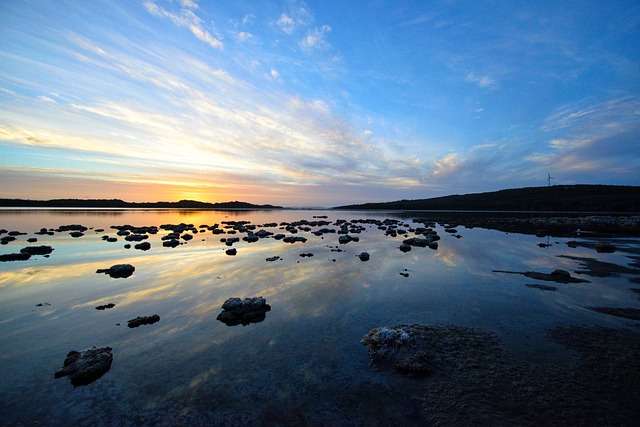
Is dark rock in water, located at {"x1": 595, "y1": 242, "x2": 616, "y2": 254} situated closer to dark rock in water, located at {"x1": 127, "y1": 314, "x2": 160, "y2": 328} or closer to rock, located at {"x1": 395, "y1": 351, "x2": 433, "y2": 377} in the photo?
rock, located at {"x1": 395, "y1": 351, "x2": 433, "y2": 377}

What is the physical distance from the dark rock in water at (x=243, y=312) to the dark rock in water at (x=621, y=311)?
1670cm

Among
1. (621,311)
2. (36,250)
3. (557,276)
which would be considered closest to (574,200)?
(557,276)

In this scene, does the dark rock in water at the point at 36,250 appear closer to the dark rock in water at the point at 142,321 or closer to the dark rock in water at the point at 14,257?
the dark rock in water at the point at 14,257

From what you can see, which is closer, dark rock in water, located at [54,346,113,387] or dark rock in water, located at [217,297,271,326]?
dark rock in water, located at [54,346,113,387]

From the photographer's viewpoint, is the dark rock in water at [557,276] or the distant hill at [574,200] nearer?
the dark rock in water at [557,276]

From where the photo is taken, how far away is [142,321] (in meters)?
12.6

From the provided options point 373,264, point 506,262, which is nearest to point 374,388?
point 373,264

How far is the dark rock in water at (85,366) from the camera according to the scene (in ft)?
28.0

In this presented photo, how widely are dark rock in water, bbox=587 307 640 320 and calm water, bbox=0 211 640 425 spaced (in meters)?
0.69

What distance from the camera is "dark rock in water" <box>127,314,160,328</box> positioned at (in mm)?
12375

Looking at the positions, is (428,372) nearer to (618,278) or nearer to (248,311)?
(248,311)

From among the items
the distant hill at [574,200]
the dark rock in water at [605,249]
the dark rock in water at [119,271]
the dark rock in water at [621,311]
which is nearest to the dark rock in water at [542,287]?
the dark rock in water at [621,311]

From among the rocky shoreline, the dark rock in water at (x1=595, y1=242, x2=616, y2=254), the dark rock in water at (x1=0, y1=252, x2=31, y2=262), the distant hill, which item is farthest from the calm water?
the distant hill

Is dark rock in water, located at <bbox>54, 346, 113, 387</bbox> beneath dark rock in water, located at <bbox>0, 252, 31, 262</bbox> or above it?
beneath
